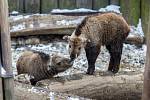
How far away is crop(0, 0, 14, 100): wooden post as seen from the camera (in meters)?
2.62

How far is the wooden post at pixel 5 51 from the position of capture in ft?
8.59

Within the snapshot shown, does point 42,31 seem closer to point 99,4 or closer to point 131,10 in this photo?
point 99,4

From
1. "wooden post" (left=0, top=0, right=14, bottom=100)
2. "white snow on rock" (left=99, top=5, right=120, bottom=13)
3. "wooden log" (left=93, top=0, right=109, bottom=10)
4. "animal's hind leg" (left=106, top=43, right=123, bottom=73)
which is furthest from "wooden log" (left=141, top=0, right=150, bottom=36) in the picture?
"wooden post" (left=0, top=0, right=14, bottom=100)

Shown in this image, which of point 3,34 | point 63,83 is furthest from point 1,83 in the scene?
point 63,83

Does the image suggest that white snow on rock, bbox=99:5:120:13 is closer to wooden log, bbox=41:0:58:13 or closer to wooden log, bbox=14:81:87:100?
wooden log, bbox=41:0:58:13

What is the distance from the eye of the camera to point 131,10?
739cm

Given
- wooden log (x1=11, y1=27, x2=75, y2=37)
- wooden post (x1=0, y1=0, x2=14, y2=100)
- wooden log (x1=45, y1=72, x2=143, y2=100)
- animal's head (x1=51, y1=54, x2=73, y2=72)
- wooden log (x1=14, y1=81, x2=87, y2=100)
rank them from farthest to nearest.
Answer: wooden log (x1=11, y1=27, x2=75, y2=37) < animal's head (x1=51, y1=54, x2=73, y2=72) < wooden log (x1=45, y1=72, x2=143, y2=100) < wooden log (x1=14, y1=81, x2=87, y2=100) < wooden post (x1=0, y1=0, x2=14, y2=100)

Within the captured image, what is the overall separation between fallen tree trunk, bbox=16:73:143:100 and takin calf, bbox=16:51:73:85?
22 centimetres

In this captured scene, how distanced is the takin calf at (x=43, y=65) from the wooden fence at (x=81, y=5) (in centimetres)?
236

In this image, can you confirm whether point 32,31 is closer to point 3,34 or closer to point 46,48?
point 46,48

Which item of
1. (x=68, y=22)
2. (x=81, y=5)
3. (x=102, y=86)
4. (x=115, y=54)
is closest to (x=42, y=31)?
(x=68, y=22)

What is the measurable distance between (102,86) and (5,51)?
6.30 ft

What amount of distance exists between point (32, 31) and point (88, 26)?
6.53 ft

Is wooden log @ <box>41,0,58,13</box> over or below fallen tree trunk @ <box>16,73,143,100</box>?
over
